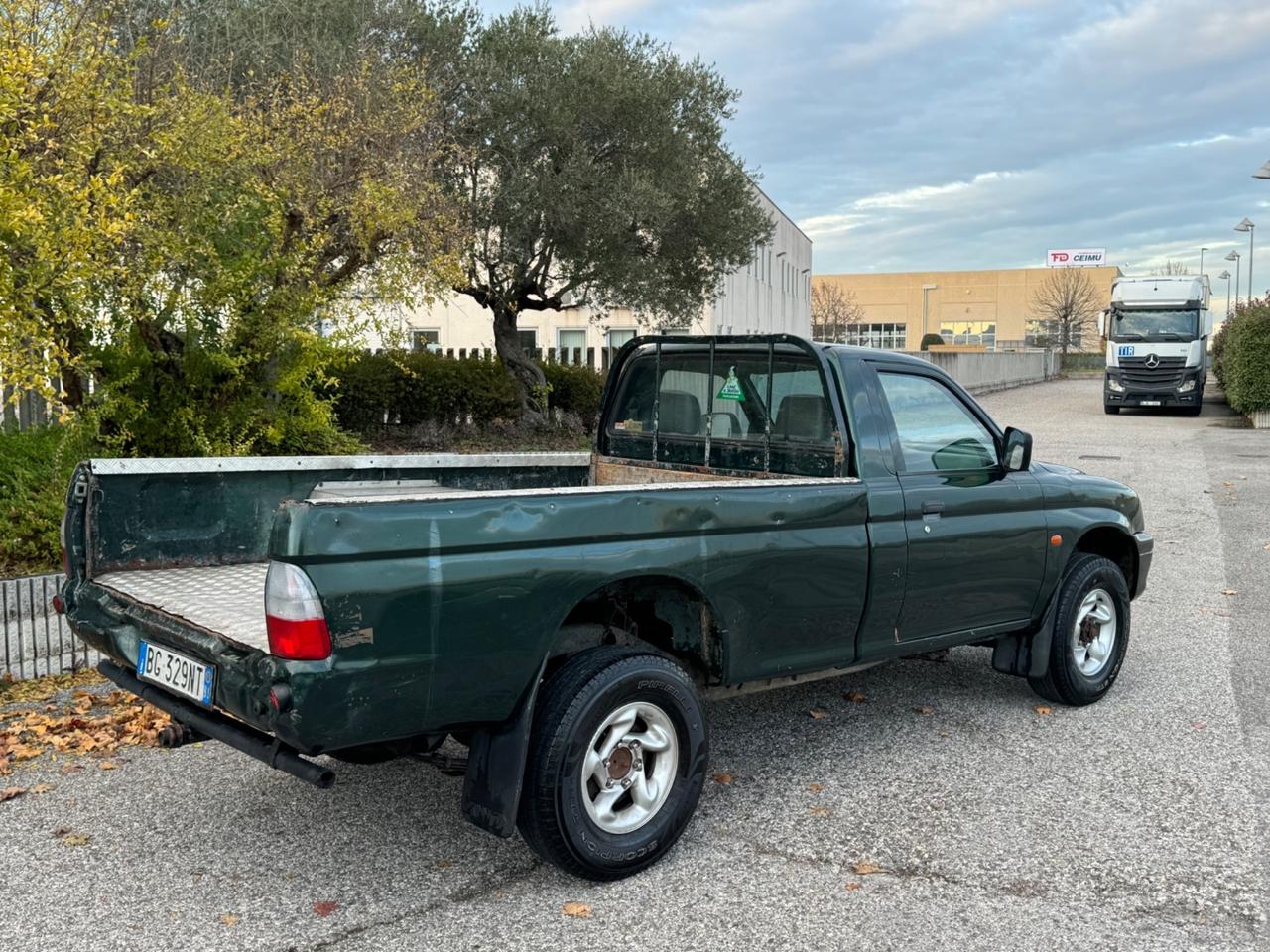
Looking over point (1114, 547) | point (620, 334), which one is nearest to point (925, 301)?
point (620, 334)

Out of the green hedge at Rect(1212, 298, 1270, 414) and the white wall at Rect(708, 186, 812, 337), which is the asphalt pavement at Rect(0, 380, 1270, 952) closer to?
the green hedge at Rect(1212, 298, 1270, 414)

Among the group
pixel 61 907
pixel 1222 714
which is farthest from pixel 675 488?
pixel 1222 714

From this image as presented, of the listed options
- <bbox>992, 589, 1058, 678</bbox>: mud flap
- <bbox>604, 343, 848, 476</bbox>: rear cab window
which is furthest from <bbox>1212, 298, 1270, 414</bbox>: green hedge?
<bbox>604, 343, 848, 476</bbox>: rear cab window

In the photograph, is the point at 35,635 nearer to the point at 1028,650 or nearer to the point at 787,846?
the point at 787,846

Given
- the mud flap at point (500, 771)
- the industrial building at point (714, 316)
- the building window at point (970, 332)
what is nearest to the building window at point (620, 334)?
the industrial building at point (714, 316)

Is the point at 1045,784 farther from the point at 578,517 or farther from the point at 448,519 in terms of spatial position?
the point at 448,519

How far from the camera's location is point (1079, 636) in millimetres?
5758

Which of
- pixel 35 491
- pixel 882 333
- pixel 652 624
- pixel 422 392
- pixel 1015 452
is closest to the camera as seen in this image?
pixel 652 624

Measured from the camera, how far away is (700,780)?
157 inches

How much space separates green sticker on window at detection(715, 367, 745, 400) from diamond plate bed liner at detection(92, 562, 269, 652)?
2.18 m

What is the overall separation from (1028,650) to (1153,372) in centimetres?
2669

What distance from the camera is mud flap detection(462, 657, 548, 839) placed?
352 cm

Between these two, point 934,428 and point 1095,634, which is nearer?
point 934,428

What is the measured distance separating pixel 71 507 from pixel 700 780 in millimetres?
2500
